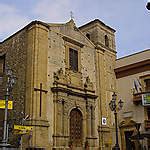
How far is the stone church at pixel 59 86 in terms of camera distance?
65.0 feet

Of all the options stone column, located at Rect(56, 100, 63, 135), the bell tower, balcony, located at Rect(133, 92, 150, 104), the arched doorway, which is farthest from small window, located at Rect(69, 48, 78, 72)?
balcony, located at Rect(133, 92, 150, 104)

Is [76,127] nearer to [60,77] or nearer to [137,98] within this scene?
[60,77]

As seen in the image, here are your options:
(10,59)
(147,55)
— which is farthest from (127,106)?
(10,59)

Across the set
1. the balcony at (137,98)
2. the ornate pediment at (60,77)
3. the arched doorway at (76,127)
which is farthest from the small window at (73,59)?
the balcony at (137,98)

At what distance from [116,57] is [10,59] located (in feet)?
37.6

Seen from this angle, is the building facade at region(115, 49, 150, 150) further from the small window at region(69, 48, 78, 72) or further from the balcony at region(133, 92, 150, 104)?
the small window at region(69, 48, 78, 72)

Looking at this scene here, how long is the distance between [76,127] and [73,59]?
5.70 metres

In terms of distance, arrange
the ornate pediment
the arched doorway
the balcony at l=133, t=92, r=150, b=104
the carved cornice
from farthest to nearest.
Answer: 1. the balcony at l=133, t=92, r=150, b=104
2. the carved cornice
3. the arched doorway
4. the ornate pediment

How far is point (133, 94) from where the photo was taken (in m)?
25.5

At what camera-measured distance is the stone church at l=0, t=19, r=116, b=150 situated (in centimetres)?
1981

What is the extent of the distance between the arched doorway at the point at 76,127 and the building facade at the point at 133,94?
457cm

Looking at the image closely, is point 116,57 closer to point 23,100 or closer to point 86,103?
point 86,103

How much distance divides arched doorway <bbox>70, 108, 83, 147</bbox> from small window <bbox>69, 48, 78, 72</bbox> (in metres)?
3.57

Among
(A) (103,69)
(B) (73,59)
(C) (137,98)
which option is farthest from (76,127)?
(A) (103,69)
